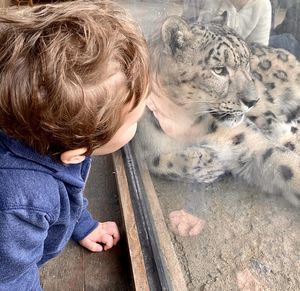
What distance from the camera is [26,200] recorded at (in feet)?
2.27

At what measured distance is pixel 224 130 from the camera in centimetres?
115

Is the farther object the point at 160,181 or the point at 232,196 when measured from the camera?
the point at 160,181

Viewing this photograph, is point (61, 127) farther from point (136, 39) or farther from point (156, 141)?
point (156, 141)

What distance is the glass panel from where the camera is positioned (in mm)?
860

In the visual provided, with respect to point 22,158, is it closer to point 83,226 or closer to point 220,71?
point 83,226

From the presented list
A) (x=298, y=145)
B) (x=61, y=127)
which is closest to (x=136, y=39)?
(x=61, y=127)

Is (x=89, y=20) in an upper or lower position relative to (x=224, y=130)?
upper

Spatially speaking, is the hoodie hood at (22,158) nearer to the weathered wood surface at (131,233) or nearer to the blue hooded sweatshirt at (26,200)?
the blue hooded sweatshirt at (26,200)

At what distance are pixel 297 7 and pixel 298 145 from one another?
38cm

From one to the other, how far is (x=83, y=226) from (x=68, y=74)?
511 millimetres

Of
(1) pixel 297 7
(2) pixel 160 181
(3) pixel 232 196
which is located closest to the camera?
(1) pixel 297 7

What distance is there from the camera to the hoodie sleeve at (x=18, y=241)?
69 cm

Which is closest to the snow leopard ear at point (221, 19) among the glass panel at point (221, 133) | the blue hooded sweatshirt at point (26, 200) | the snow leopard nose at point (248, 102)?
the glass panel at point (221, 133)

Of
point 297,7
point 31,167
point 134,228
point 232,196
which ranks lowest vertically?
point 134,228
